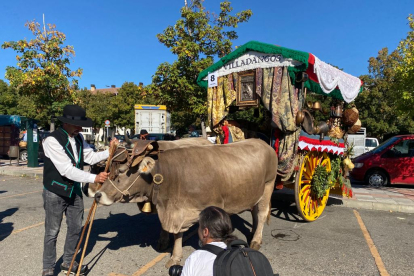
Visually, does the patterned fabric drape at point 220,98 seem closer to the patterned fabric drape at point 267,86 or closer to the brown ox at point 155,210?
the patterned fabric drape at point 267,86

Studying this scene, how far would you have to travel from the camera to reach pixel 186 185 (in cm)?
347

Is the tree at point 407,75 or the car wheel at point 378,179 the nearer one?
the tree at point 407,75

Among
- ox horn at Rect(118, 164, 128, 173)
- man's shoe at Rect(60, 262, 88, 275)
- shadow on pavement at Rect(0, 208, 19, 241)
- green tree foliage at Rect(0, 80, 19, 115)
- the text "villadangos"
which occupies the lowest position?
shadow on pavement at Rect(0, 208, 19, 241)

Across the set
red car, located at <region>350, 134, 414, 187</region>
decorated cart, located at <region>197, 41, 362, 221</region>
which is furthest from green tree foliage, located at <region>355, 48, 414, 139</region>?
decorated cart, located at <region>197, 41, 362, 221</region>

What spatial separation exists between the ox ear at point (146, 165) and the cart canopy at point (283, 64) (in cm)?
300

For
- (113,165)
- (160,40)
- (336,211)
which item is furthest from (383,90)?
(113,165)

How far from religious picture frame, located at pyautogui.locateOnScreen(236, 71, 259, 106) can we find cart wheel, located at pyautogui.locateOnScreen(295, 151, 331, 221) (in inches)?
57.8

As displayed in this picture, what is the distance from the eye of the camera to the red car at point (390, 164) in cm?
965

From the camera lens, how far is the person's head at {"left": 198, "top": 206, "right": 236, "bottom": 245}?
74.9 inches

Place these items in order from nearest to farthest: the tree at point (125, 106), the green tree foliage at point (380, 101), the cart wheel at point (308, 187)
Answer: the cart wheel at point (308, 187) < the green tree foliage at point (380, 101) < the tree at point (125, 106)

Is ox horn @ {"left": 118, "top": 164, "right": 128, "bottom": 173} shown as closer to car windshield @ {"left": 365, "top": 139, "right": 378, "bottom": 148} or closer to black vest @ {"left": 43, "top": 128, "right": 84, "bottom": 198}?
black vest @ {"left": 43, "top": 128, "right": 84, "bottom": 198}

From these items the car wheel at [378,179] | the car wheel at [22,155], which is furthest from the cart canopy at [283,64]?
the car wheel at [22,155]

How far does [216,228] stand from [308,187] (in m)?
4.38

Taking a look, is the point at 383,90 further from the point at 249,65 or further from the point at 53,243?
the point at 53,243
